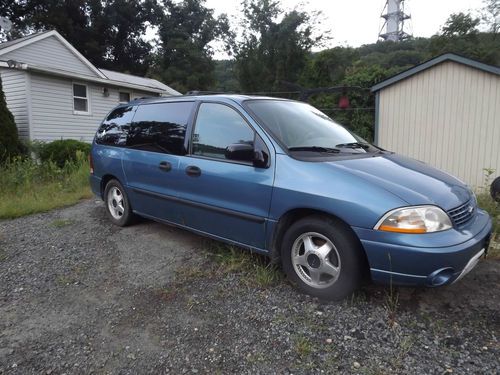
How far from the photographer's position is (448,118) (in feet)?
28.5

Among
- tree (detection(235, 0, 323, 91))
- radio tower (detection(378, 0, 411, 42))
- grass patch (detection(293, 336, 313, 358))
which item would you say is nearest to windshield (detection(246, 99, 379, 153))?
grass patch (detection(293, 336, 313, 358))

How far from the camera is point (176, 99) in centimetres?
409

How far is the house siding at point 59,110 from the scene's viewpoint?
12.6m

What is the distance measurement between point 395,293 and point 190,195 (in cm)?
207

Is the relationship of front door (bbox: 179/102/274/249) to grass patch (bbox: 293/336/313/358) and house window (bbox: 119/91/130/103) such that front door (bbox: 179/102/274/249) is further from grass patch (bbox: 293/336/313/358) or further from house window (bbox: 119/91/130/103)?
house window (bbox: 119/91/130/103)

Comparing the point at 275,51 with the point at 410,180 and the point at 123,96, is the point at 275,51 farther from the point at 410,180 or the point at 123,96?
the point at 410,180

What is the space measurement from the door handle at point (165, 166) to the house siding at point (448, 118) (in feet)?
24.4

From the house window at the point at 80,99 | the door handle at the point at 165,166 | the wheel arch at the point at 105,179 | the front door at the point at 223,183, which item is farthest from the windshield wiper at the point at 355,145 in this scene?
the house window at the point at 80,99

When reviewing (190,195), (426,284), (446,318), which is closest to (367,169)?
(426,284)

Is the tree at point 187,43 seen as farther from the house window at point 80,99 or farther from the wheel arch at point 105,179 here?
the wheel arch at point 105,179

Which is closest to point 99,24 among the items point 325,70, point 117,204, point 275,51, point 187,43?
point 187,43

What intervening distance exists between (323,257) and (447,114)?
24.9 feet

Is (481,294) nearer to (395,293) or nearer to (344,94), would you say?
(395,293)

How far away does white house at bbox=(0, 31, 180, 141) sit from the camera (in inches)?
488
